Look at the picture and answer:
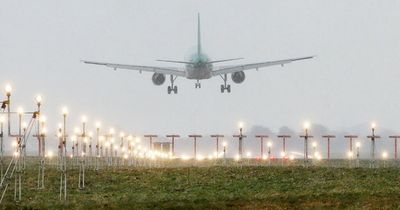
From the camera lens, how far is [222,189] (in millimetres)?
71438

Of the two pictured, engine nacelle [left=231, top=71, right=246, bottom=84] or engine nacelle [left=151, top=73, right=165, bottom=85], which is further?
engine nacelle [left=231, top=71, right=246, bottom=84]

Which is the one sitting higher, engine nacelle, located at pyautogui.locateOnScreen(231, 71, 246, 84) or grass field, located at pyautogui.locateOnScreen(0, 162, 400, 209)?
engine nacelle, located at pyautogui.locateOnScreen(231, 71, 246, 84)

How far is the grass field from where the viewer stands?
5684cm

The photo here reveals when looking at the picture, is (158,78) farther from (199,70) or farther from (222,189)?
(222,189)

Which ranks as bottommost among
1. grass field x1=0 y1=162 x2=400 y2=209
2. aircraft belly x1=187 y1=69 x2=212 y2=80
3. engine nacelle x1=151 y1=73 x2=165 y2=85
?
grass field x1=0 y1=162 x2=400 y2=209

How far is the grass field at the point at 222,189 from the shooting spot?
56.8m

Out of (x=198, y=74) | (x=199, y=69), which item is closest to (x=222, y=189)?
(x=199, y=69)

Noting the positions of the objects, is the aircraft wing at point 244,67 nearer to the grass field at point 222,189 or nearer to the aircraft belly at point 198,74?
the aircraft belly at point 198,74

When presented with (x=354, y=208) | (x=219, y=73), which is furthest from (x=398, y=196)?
(x=219, y=73)

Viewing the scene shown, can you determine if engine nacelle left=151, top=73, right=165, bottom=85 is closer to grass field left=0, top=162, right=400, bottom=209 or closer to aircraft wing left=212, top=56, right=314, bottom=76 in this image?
aircraft wing left=212, top=56, right=314, bottom=76

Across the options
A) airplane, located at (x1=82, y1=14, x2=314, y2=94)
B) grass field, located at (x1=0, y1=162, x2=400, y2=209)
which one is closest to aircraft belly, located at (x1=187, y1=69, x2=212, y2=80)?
airplane, located at (x1=82, y1=14, x2=314, y2=94)

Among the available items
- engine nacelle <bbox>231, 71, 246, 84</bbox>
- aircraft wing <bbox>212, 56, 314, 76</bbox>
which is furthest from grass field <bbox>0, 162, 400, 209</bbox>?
engine nacelle <bbox>231, 71, 246, 84</bbox>

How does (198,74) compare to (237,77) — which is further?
(237,77)

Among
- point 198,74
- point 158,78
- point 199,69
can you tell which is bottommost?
point 158,78
